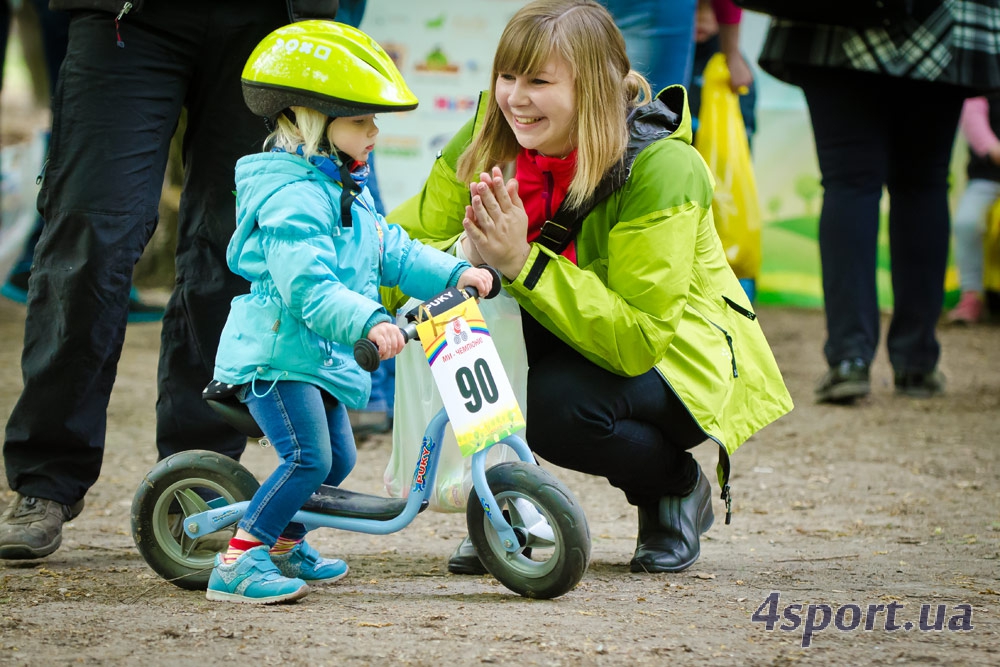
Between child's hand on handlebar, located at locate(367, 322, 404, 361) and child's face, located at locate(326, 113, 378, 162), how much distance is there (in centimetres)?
44

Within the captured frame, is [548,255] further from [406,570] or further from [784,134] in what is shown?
[784,134]

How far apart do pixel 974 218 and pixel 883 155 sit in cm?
278

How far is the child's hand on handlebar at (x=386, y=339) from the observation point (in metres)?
2.39

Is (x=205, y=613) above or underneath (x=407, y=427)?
underneath

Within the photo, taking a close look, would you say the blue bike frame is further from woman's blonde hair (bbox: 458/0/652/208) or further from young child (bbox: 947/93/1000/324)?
young child (bbox: 947/93/1000/324)

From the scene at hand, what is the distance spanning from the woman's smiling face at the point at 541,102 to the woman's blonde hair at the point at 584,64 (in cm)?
1

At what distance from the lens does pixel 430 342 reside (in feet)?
8.38

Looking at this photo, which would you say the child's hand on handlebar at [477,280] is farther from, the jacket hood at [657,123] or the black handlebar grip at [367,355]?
the jacket hood at [657,123]

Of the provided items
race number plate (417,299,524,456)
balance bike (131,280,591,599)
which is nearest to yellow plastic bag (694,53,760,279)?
balance bike (131,280,591,599)

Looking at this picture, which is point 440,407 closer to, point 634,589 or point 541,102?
point 634,589

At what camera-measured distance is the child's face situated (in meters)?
2.66

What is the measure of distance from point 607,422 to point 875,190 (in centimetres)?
240

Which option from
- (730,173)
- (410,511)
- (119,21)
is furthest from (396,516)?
(730,173)

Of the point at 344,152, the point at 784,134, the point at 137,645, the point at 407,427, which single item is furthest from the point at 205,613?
the point at 784,134
